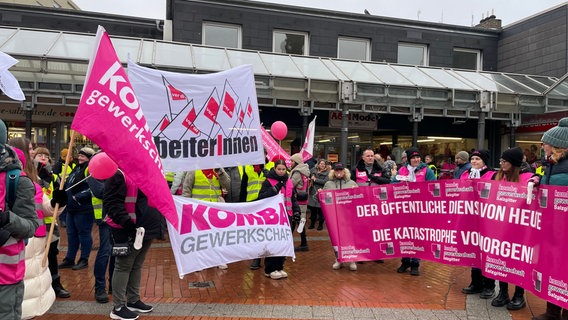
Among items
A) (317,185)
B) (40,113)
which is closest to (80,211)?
(317,185)

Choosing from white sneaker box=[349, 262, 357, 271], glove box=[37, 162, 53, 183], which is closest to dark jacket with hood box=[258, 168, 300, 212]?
white sneaker box=[349, 262, 357, 271]

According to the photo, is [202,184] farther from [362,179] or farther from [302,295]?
[362,179]

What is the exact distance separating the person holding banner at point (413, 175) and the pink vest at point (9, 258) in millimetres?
5139

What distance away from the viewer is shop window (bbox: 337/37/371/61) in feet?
58.9

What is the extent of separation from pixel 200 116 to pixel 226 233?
4.85 ft

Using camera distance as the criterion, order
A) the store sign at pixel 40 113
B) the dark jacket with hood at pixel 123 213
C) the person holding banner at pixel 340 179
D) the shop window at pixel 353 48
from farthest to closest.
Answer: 1. the shop window at pixel 353 48
2. the store sign at pixel 40 113
3. the person holding banner at pixel 340 179
4. the dark jacket with hood at pixel 123 213

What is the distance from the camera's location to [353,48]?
59.3 ft

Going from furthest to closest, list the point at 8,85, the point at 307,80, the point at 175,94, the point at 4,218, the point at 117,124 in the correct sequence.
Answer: the point at 307,80, the point at 175,94, the point at 8,85, the point at 117,124, the point at 4,218

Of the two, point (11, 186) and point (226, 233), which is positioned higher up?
point (11, 186)

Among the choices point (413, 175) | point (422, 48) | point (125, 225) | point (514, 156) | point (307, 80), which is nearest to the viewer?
point (125, 225)

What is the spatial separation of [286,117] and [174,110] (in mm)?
10724

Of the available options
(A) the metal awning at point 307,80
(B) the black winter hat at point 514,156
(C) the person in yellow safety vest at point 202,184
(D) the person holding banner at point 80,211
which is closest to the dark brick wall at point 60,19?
(A) the metal awning at point 307,80

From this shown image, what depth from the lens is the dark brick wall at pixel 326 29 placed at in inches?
640

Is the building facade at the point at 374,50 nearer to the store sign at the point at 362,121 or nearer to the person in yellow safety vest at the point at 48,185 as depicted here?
the store sign at the point at 362,121
